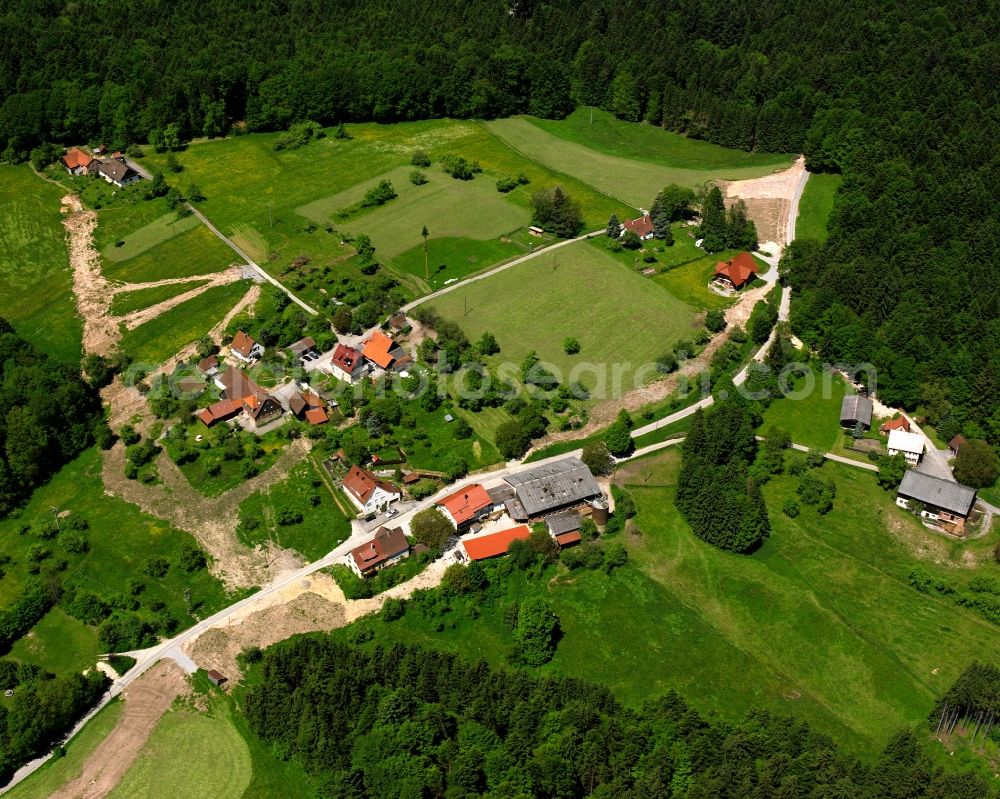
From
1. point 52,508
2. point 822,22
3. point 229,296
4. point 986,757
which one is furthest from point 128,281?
point 822,22

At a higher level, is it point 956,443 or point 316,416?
point 316,416

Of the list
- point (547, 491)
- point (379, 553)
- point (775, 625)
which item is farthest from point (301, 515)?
point (775, 625)

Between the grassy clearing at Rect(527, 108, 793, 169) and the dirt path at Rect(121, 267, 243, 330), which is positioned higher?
the grassy clearing at Rect(527, 108, 793, 169)

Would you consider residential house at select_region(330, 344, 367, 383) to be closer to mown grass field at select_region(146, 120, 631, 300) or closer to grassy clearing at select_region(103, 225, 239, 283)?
mown grass field at select_region(146, 120, 631, 300)

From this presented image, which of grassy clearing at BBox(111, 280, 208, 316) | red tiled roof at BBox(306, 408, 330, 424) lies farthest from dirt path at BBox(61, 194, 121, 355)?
red tiled roof at BBox(306, 408, 330, 424)

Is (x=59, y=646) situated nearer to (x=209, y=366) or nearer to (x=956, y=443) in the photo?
(x=209, y=366)

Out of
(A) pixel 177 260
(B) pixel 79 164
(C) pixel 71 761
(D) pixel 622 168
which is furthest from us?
(D) pixel 622 168

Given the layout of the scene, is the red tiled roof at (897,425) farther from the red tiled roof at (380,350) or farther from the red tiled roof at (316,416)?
the red tiled roof at (316,416)

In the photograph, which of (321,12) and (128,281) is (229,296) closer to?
(128,281)
